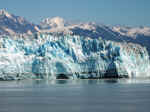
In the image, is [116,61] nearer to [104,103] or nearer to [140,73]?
[140,73]

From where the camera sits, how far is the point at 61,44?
66.9 metres

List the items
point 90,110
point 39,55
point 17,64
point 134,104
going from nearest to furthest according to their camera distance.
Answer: point 90,110
point 134,104
point 17,64
point 39,55

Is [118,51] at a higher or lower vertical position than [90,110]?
higher

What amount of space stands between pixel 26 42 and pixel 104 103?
1461 inches

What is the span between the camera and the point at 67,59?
65500 mm

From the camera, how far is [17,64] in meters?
61.3

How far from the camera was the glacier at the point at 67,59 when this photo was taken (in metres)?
62.6

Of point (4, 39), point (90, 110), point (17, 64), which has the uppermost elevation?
point (4, 39)

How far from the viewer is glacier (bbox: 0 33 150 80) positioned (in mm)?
62625

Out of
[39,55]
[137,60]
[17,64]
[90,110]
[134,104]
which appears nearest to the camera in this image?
[90,110]

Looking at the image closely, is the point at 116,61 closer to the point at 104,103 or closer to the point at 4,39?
the point at 4,39

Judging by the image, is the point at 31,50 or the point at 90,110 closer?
the point at 90,110

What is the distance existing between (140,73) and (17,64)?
2053cm

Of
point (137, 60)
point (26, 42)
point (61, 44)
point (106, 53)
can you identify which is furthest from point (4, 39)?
point (137, 60)
